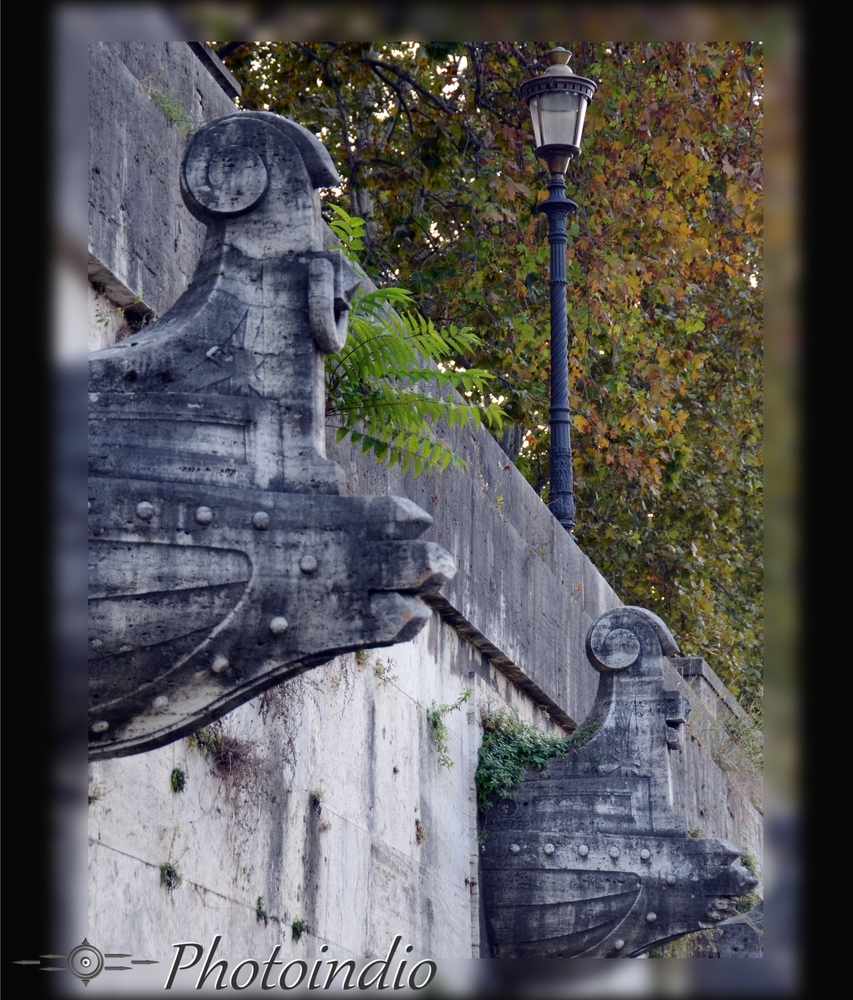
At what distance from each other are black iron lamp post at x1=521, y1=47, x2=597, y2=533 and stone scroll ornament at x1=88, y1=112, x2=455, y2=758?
7.65 meters

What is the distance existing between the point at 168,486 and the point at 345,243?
2139 millimetres

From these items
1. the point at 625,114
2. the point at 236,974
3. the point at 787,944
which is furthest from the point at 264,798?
the point at 625,114

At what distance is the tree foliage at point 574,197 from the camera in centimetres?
1404

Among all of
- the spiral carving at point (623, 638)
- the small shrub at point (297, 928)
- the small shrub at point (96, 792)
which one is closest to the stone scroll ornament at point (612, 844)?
the spiral carving at point (623, 638)

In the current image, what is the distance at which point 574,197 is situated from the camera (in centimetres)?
1539

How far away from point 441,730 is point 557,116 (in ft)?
17.2

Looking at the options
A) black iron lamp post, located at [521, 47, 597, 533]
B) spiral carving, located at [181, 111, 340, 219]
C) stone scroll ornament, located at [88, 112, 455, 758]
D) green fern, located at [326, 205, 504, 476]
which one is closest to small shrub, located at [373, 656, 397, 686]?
green fern, located at [326, 205, 504, 476]

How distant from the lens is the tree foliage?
46.1 ft

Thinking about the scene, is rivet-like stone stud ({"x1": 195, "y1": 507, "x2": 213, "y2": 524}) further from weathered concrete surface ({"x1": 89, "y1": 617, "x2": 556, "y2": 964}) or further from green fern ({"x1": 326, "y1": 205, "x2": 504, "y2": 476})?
green fern ({"x1": 326, "y1": 205, "x2": 504, "y2": 476})

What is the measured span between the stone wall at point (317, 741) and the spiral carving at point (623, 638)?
618 mm

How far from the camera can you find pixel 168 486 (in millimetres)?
3479

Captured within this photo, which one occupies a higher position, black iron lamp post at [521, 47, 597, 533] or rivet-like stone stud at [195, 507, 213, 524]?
black iron lamp post at [521, 47, 597, 533]

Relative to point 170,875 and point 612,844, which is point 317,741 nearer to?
point 170,875

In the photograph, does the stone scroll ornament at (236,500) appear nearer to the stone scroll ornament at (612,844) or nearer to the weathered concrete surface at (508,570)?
the weathered concrete surface at (508,570)
